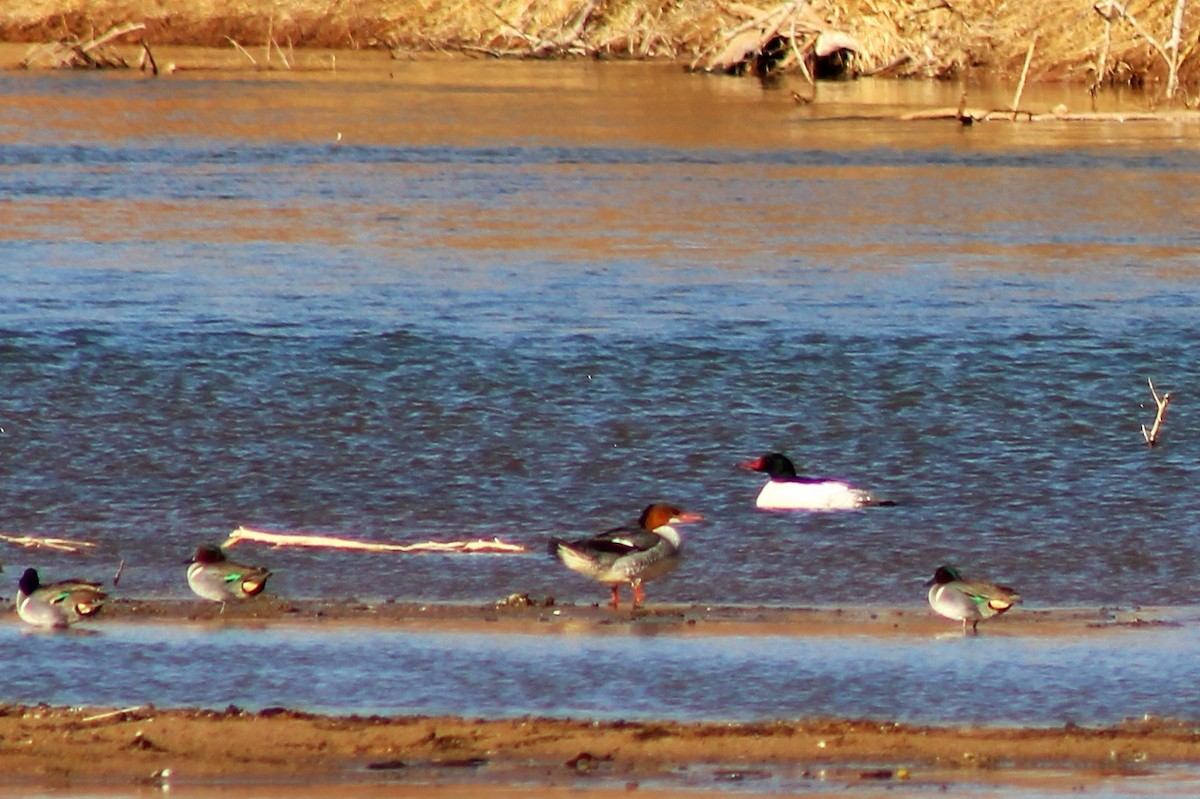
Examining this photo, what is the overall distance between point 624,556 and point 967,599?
1.44m

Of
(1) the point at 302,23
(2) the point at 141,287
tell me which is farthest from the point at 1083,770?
(1) the point at 302,23

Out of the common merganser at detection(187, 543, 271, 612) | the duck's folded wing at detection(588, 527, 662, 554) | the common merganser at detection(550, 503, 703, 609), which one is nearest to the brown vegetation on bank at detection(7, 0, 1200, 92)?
the common merganser at detection(550, 503, 703, 609)

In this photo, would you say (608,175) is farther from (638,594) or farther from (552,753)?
(552,753)

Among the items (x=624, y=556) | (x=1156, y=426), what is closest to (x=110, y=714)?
(x=624, y=556)

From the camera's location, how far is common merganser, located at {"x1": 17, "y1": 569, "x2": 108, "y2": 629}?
27.0 feet

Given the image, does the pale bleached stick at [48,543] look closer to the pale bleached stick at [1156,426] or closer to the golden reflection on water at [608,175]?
the pale bleached stick at [1156,426]

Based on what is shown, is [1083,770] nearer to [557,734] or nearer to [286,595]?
[557,734]

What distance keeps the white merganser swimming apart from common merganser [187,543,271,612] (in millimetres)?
3096

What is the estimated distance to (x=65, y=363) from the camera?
15414mm

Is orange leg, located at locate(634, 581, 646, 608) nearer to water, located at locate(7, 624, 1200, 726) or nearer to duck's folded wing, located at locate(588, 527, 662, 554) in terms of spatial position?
duck's folded wing, located at locate(588, 527, 662, 554)

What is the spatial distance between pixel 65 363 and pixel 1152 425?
24.1 feet

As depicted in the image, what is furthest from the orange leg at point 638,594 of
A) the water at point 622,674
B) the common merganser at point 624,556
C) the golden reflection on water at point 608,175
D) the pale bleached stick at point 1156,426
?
the golden reflection on water at point 608,175

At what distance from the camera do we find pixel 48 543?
10.3 m

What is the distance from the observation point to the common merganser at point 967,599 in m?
8.55
